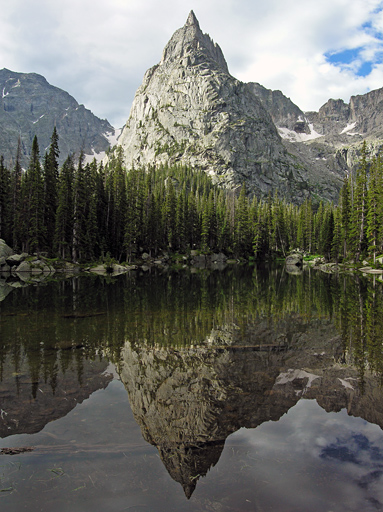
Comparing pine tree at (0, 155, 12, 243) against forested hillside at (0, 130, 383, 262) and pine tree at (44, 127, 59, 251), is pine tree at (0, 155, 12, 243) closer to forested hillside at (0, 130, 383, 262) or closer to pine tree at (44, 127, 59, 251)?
forested hillside at (0, 130, 383, 262)

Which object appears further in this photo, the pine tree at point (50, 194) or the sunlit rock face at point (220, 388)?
the pine tree at point (50, 194)

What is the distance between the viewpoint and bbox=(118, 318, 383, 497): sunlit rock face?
547 centimetres

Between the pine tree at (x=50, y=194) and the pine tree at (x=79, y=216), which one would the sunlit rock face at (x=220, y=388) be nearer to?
the pine tree at (x=79, y=216)

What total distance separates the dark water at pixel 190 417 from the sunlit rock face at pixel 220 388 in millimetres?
35

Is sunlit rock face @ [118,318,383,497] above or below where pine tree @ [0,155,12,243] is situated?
below

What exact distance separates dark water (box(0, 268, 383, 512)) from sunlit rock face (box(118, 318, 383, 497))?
0.12 feet

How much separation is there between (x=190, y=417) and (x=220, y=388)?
139 cm

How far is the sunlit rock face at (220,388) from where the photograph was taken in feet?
18.0

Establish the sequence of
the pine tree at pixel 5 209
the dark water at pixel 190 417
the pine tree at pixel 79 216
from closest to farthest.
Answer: the dark water at pixel 190 417
the pine tree at pixel 79 216
the pine tree at pixel 5 209

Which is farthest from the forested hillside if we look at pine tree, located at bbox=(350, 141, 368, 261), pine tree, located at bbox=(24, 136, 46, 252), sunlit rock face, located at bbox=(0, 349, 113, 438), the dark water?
sunlit rock face, located at bbox=(0, 349, 113, 438)

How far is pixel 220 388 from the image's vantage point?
7.36 metres

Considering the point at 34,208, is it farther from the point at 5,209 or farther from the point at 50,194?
the point at 5,209

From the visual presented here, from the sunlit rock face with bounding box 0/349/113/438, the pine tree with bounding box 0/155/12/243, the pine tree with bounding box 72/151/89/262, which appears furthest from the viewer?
the pine tree with bounding box 0/155/12/243

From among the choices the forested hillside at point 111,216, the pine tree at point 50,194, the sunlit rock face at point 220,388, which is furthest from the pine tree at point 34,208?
the sunlit rock face at point 220,388
